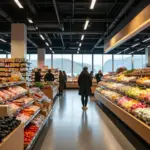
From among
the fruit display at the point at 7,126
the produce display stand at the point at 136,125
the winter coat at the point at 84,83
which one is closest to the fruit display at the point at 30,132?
the fruit display at the point at 7,126

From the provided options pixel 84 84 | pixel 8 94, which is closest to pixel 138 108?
pixel 8 94

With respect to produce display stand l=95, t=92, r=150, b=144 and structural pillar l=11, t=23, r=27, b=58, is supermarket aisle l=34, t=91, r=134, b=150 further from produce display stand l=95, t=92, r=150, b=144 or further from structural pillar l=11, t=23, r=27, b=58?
structural pillar l=11, t=23, r=27, b=58

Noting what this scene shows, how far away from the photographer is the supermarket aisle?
482 centimetres

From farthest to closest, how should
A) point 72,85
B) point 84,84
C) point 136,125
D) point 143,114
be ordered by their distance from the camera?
point 72,85 → point 84,84 → point 136,125 → point 143,114

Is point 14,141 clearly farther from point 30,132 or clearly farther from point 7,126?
point 30,132

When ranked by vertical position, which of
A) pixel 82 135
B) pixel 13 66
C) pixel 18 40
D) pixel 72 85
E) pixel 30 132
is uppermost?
pixel 18 40

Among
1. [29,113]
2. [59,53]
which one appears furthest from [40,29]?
[59,53]

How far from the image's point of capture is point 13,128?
10.2 ft

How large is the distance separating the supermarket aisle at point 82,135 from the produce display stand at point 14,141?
56.2 inches

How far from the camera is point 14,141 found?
117 inches

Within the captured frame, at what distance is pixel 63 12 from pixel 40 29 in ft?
9.78

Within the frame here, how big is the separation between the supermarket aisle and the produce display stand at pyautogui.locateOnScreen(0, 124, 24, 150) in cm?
143

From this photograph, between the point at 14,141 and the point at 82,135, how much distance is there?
295cm

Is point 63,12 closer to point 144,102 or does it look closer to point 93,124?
point 93,124
